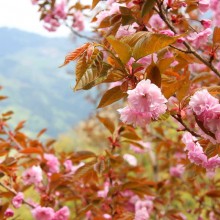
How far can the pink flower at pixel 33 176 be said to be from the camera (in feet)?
5.62

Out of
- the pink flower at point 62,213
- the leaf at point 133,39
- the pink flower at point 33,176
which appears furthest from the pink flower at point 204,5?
the pink flower at point 33,176

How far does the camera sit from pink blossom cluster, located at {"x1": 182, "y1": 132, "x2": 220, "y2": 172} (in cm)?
91

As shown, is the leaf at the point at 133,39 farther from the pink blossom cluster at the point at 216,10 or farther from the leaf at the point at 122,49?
the pink blossom cluster at the point at 216,10

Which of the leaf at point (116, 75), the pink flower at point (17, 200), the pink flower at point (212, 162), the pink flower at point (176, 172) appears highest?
the leaf at point (116, 75)

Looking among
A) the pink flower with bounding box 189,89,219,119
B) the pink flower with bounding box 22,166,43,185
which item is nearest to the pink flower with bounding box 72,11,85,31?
the pink flower with bounding box 22,166,43,185

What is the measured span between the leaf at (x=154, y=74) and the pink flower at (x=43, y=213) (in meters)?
0.84

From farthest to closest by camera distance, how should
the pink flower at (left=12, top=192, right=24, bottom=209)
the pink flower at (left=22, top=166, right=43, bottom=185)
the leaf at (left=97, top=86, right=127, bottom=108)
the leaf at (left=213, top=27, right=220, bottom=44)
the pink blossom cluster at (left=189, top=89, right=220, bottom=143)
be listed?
1. the pink flower at (left=22, top=166, right=43, bottom=185)
2. the pink flower at (left=12, top=192, right=24, bottom=209)
3. the leaf at (left=213, top=27, right=220, bottom=44)
4. the leaf at (left=97, top=86, right=127, bottom=108)
5. the pink blossom cluster at (left=189, top=89, right=220, bottom=143)

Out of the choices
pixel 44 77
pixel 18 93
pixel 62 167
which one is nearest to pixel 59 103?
pixel 44 77

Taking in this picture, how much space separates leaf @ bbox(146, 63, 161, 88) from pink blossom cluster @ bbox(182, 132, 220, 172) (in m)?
0.20

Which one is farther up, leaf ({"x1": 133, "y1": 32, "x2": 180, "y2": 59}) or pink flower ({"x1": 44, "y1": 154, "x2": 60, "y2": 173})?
leaf ({"x1": 133, "y1": 32, "x2": 180, "y2": 59})

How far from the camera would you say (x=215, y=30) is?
0.98 meters

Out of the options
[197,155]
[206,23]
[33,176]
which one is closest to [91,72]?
[197,155]

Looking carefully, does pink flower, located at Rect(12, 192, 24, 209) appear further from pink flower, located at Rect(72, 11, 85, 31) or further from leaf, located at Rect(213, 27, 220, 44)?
pink flower, located at Rect(72, 11, 85, 31)

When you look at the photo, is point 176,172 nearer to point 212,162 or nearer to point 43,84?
point 212,162
